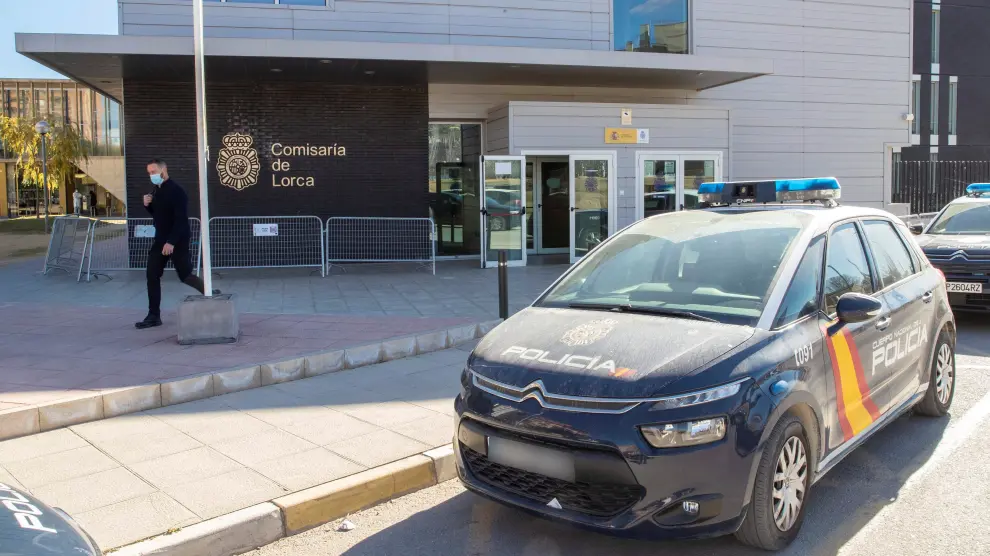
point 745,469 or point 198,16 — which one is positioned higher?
point 198,16

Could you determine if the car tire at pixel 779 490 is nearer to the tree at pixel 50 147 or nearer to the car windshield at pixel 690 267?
the car windshield at pixel 690 267

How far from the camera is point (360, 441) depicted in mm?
5328

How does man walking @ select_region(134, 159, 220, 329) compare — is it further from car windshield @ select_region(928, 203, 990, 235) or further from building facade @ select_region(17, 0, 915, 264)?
car windshield @ select_region(928, 203, 990, 235)

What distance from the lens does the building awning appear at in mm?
11633

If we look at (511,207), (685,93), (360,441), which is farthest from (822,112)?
(360,441)

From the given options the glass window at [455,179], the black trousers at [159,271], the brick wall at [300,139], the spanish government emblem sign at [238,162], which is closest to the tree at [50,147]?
the brick wall at [300,139]

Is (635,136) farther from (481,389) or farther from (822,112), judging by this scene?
(481,389)

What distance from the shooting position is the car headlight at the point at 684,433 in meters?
3.43

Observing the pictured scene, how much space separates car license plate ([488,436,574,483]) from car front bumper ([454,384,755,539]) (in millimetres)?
26

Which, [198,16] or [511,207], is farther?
[511,207]

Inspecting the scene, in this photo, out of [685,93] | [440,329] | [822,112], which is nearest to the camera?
[440,329]

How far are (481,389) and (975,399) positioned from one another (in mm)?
A: 4734

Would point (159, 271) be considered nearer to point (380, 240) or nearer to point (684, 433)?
point (380, 240)

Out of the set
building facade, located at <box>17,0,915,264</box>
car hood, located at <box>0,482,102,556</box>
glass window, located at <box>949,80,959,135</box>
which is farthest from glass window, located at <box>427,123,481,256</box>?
glass window, located at <box>949,80,959,135</box>
